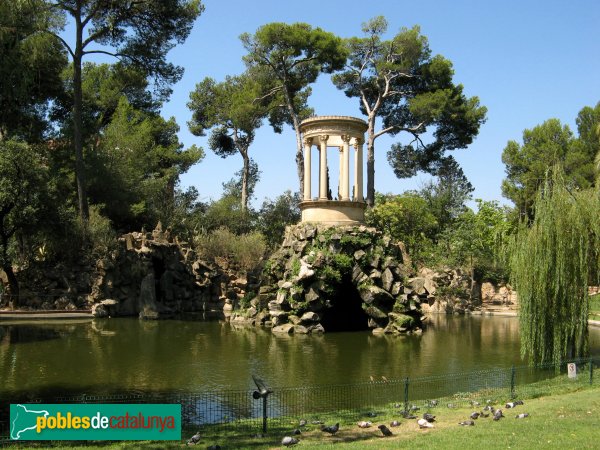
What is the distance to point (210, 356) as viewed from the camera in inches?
706

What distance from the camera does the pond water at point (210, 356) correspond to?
13969mm

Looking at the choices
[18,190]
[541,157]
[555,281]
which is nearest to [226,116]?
[18,190]

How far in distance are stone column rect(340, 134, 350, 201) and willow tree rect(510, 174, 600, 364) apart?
50.6ft

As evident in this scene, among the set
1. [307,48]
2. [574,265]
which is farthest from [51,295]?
[574,265]

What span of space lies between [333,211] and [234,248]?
12.7 m

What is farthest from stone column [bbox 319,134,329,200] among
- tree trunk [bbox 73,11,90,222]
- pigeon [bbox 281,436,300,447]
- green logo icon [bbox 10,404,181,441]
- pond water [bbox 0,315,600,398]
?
green logo icon [bbox 10,404,181,441]

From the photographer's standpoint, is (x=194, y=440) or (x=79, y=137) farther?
(x=79, y=137)

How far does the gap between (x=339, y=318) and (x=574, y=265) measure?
51.3 feet

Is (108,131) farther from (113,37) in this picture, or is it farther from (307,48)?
(307,48)

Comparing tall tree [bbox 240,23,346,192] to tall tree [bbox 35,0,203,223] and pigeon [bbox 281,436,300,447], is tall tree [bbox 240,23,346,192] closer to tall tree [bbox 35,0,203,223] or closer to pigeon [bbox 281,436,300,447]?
tall tree [bbox 35,0,203,223]

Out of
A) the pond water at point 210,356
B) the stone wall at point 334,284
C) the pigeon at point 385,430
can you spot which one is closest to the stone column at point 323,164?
the stone wall at point 334,284

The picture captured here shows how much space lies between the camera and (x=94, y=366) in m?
15.7

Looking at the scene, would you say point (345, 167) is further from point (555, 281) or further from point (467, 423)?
point (467, 423)

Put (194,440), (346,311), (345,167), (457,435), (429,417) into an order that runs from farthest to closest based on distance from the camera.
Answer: (345,167) < (346,311) < (429,417) < (457,435) < (194,440)
